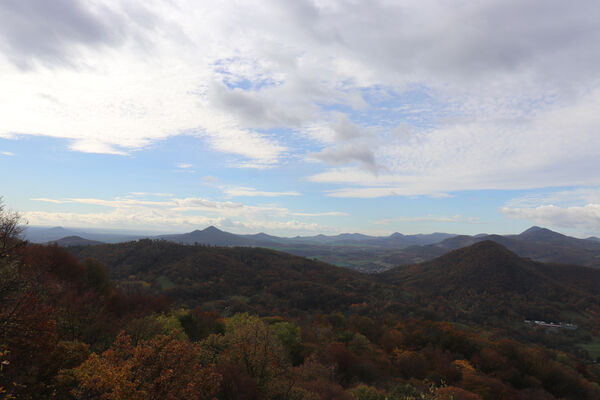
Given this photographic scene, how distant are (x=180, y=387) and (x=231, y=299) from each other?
150 meters

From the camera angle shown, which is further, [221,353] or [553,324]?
[553,324]

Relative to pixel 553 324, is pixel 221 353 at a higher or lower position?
higher

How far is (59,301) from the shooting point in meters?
41.3

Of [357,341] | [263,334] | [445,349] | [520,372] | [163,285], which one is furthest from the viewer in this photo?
[163,285]

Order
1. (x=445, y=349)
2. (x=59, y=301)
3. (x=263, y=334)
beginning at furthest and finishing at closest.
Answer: (x=445, y=349)
(x=263, y=334)
(x=59, y=301)

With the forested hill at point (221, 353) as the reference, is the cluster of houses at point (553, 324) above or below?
below

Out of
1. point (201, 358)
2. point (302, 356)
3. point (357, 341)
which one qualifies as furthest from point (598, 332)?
point (201, 358)

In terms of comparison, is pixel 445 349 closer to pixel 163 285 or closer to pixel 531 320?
pixel 531 320

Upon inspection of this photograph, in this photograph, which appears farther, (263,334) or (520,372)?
(520,372)

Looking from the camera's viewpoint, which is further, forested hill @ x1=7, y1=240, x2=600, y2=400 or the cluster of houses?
the cluster of houses

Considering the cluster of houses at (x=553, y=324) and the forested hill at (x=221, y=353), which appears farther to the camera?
the cluster of houses at (x=553, y=324)

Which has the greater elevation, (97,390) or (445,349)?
(97,390)

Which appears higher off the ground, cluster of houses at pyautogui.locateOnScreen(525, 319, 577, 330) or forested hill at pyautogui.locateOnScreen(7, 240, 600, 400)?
forested hill at pyautogui.locateOnScreen(7, 240, 600, 400)

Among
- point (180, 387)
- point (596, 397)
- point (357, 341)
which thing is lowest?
point (596, 397)
